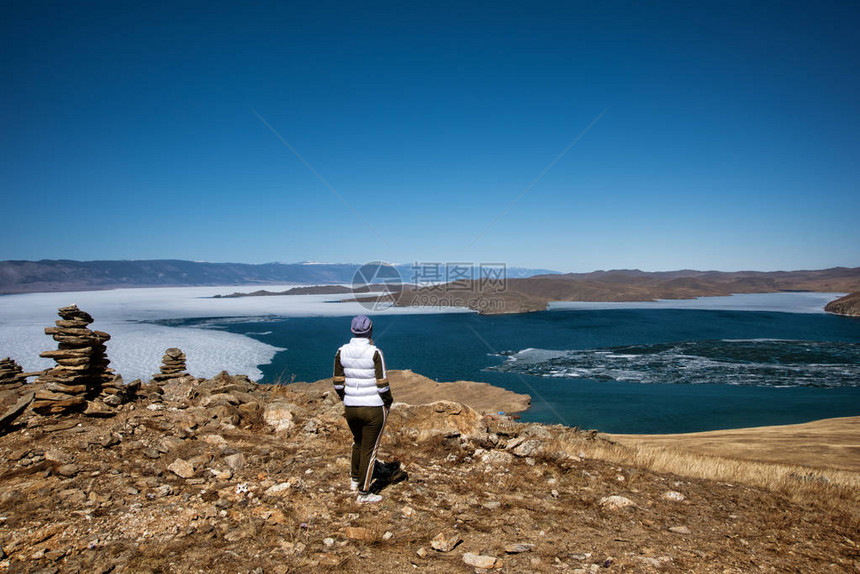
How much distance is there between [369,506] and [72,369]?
21.4ft

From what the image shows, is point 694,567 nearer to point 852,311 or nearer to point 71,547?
point 71,547

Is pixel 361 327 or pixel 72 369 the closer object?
pixel 361 327

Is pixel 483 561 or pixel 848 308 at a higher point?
pixel 483 561

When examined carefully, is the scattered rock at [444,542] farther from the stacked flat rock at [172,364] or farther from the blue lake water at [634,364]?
the stacked flat rock at [172,364]

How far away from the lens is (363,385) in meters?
4.54

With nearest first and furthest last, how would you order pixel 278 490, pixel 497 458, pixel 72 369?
pixel 278 490, pixel 497 458, pixel 72 369

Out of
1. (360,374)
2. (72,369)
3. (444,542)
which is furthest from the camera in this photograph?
(72,369)

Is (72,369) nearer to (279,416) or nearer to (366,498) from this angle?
(279,416)

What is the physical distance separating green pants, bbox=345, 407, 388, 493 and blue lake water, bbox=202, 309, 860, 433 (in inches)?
320

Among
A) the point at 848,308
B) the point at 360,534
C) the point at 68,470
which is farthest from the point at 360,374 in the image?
the point at 848,308

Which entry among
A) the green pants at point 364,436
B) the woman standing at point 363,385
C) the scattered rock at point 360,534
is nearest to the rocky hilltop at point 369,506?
the scattered rock at point 360,534

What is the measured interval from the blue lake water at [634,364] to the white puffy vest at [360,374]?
854cm

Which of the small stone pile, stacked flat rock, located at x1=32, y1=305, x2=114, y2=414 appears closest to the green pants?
stacked flat rock, located at x1=32, y1=305, x2=114, y2=414

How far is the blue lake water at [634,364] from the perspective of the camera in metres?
27.9
